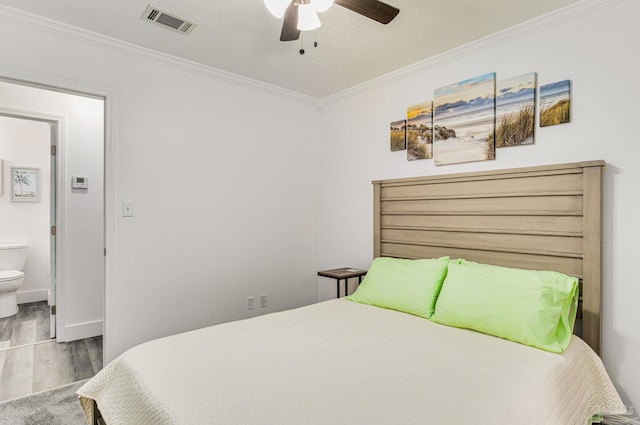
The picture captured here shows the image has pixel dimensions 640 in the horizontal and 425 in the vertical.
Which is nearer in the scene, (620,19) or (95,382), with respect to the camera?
(95,382)

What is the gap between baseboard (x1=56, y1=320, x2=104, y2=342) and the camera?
3328mm

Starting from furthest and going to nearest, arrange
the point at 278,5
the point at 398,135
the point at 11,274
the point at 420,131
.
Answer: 1. the point at 11,274
2. the point at 398,135
3. the point at 420,131
4. the point at 278,5

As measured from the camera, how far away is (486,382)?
54.4 inches

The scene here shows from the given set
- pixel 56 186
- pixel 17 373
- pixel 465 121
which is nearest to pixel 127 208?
pixel 56 186

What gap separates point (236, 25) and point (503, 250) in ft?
7.70

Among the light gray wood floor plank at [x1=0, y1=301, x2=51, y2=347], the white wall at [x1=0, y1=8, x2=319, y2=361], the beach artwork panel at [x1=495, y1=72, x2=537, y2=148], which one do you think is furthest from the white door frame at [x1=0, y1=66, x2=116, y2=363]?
the beach artwork panel at [x1=495, y1=72, x2=537, y2=148]

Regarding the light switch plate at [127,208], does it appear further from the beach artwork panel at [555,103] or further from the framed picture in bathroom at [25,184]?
the framed picture in bathroom at [25,184]

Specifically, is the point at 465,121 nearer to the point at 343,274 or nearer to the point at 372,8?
the point at 372,8

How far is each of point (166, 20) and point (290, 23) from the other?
1022 mm

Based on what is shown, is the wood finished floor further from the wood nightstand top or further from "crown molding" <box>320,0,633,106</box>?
"crown molding" <box>320,0,633,106</box>

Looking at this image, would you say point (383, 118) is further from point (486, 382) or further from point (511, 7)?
point (486, 382)

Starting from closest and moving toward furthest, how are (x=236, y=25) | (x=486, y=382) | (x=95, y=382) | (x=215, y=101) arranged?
(x=486, y=382) < (x=95, y=382) < (x=236, y=25) < (x=215, y=101)

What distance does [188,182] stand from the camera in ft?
9.59

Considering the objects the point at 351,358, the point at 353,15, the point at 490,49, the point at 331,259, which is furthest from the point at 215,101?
the point at 351,358
